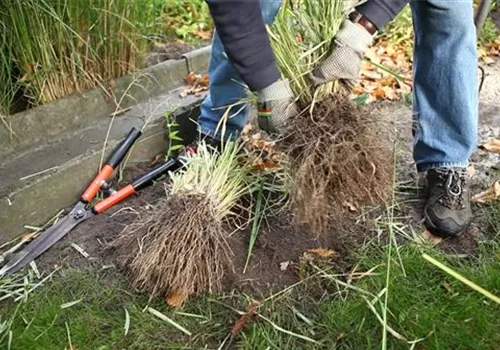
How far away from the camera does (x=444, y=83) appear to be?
2.05m

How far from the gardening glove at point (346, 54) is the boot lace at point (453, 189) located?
25.0 inches

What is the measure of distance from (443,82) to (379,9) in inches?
19.4

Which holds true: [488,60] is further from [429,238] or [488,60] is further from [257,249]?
[257,249]

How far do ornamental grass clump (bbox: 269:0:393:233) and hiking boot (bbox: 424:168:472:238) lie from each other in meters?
0.38

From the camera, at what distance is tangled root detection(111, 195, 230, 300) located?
180cm

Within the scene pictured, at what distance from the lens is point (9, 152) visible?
250 centimetres

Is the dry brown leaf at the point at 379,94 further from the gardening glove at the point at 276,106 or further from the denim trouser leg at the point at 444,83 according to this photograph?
the gardening glove at the point at 276,106

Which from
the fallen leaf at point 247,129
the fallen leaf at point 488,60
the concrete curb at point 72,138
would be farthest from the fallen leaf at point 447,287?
the fallen leaf at point 488,60

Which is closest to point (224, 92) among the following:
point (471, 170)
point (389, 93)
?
point (471, 170)

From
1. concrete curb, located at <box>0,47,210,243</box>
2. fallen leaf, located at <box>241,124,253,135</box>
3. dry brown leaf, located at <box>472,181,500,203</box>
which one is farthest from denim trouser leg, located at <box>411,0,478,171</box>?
concrete curb, located at <box>0,47,210,243</box>

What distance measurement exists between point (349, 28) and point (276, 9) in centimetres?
40

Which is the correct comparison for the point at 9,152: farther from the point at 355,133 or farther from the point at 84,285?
the point at 355,133

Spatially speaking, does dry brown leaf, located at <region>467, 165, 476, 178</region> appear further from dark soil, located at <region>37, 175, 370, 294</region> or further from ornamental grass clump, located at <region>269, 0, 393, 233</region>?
ornamental grass clump, located at <region>269, 0, 393, 233</region>

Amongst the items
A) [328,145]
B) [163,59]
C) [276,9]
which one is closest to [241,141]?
[276,9]
